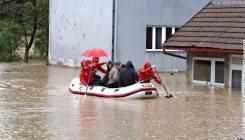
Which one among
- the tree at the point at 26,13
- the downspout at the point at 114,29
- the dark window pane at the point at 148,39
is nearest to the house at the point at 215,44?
the dark window pane at the point at 148,39

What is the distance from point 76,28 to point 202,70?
50.5 ft

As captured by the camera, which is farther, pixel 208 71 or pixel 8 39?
pixel 8 39

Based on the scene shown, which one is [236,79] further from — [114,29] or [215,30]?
[114,29]

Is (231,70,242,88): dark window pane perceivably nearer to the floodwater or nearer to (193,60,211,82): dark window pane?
the floodwater

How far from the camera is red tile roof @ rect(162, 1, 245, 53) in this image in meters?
28.5

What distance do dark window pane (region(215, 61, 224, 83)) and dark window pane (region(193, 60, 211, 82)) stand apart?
0.43 metres

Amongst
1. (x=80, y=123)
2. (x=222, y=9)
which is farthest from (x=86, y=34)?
(x=80, y=123)

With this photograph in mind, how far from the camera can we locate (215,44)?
2867cm

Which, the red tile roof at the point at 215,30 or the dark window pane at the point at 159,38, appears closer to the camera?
the red tile roof at the point at 215,30

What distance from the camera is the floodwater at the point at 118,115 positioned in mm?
15477

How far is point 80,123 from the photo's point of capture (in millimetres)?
17094

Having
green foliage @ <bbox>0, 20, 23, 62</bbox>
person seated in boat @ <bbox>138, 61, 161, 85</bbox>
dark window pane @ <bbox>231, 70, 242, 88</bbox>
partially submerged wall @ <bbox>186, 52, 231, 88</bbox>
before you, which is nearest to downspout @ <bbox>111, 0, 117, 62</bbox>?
partially submerged wall @ <bbox>186, 52, 231, 88</bbox>

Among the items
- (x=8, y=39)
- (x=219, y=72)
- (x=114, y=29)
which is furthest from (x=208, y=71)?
(x=8, y=39)

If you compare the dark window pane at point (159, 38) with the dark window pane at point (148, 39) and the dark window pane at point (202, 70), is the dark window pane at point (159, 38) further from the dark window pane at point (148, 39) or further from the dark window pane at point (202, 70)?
the dark window pane at point (202, 70)
